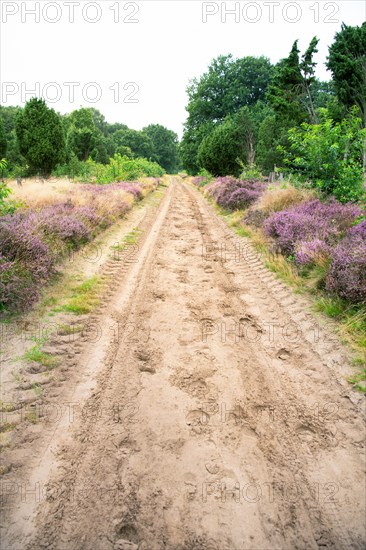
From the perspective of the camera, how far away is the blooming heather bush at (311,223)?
6.35 meters

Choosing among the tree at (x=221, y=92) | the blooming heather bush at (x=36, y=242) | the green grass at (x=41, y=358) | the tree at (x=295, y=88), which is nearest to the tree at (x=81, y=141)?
the tree at (x=221, y=92)

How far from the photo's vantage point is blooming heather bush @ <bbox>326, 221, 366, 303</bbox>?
4305mm

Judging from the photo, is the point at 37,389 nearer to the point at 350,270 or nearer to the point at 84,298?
the point at 84,298

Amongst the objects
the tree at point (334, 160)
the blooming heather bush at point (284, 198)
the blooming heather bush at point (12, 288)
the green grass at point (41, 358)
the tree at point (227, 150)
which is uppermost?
the tree at point (227, 150)

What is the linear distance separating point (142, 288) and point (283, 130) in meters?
21.5

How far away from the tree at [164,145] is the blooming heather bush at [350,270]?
294 ft

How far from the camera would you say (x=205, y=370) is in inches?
142

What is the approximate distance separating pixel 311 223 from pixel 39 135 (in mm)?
22883

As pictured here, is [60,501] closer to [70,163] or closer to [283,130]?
[283,130]

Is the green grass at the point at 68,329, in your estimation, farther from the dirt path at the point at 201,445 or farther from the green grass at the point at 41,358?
the green grass at the point at 41,358

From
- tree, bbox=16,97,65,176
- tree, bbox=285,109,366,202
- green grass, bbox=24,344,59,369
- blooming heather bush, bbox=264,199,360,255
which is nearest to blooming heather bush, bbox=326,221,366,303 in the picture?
blooming heather bush, bbox=264,199,360,255

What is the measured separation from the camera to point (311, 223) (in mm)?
6891

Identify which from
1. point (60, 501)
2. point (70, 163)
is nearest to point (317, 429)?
point (60, 501)

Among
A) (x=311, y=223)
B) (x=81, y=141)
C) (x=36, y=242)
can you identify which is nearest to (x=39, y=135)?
(x=81, y=141)
